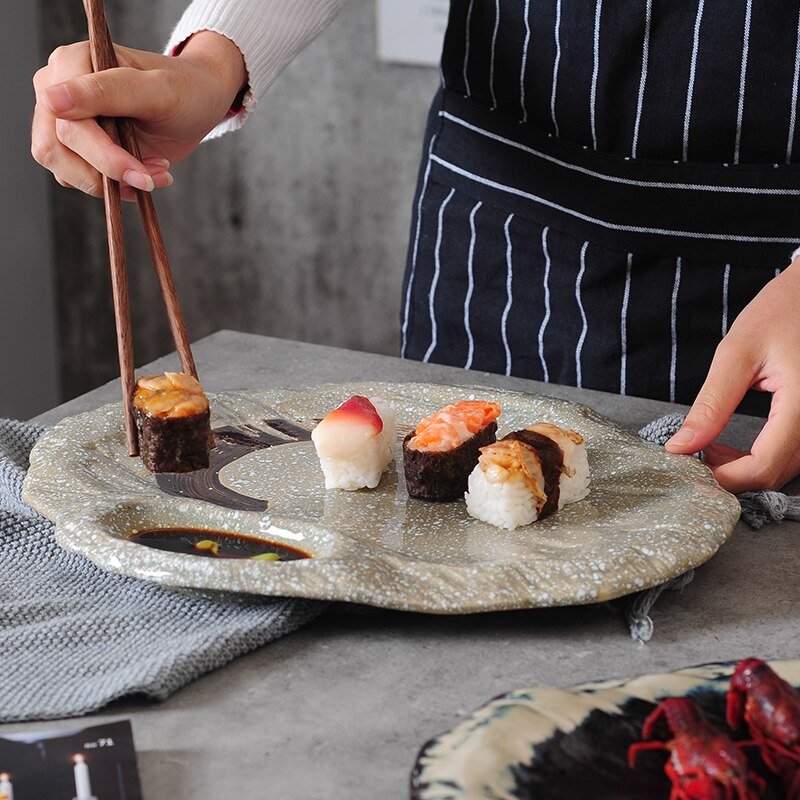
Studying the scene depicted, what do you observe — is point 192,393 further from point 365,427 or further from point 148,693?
point 148,693

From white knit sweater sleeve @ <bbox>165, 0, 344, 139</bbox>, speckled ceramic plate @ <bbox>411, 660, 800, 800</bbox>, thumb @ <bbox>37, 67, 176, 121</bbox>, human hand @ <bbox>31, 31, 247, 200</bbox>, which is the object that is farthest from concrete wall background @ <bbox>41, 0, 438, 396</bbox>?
speckled ceramic plate @ <bbox>411, 660, 800, 800</bbox>

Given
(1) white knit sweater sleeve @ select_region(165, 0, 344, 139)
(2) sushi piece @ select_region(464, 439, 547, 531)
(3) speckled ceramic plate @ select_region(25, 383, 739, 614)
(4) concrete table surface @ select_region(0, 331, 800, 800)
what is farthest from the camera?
(1) white knit sweater sleeve @ select_region(165, 0, 344, 139)

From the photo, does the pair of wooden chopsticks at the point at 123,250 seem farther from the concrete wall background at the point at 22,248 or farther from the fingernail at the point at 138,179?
the concrete wall background at the point at 22,248

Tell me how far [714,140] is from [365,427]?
34.8 inches

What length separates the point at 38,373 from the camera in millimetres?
4133

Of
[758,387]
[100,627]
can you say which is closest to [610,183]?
[758,387]

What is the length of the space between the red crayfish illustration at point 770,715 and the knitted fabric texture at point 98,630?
0.42 meters

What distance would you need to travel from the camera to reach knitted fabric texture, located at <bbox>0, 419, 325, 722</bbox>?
0.95 meters

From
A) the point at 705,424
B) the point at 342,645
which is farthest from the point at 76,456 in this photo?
the point at 705,424

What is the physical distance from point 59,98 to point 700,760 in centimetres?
108

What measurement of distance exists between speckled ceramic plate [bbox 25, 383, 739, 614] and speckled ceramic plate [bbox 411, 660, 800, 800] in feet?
0.69

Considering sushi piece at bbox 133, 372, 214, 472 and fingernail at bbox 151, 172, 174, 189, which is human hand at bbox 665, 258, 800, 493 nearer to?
sushi piece at bbox 133, 372, 214, 472

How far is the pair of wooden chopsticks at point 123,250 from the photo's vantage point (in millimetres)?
1357

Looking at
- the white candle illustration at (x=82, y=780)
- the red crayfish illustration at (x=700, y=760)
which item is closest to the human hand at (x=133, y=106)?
the white candle illustration at (x=82, y=780)
